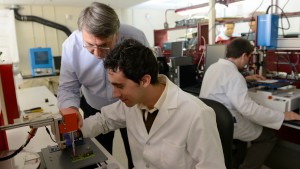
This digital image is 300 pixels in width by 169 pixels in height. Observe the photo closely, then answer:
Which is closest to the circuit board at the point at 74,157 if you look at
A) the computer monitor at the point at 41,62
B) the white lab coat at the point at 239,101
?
the white lab coat at the point at 239,101

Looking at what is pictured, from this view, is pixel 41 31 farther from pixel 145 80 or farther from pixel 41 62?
pixel 145 80

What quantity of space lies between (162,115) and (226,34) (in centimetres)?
224

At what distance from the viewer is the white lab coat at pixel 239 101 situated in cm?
172

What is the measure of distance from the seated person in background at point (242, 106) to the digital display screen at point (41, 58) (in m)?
3.56

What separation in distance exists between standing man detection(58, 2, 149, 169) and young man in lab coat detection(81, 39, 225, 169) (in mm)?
219

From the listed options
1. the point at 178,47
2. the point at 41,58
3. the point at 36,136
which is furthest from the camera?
the point at 41,58

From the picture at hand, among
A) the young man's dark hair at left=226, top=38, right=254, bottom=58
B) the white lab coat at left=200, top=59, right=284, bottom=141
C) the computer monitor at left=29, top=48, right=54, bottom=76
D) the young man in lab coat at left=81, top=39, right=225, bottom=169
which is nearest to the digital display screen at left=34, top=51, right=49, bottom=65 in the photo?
the computer monitor at left=29, top=48, right=54, bottom=76

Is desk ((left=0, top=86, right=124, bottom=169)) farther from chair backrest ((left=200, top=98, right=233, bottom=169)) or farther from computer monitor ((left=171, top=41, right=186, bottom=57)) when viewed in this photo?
computer monitor ((left=171, top=41, right=186, bottom=57))

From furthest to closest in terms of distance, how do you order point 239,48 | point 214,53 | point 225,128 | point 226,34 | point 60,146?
point 226,34 < point 214,53 < point 239,48 < point 225,128 < point 60,146

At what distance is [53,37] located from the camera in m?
4.98

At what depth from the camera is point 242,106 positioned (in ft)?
5.71

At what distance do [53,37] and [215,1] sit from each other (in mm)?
3497

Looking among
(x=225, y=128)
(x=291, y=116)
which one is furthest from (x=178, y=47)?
(x=225, y=128)

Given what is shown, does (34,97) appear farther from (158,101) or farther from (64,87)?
(158,101)
